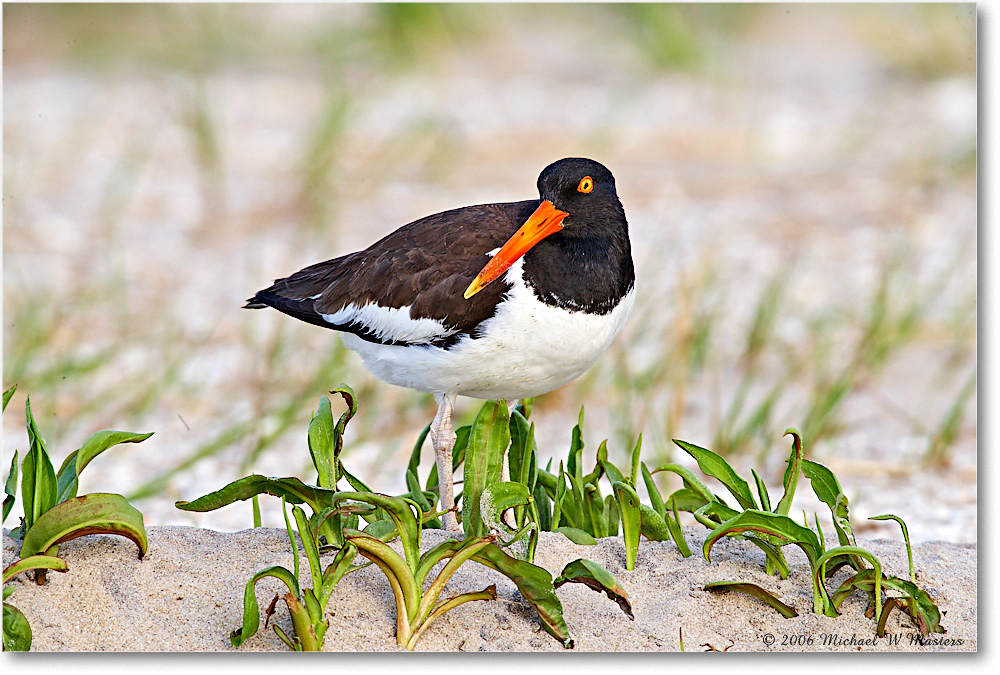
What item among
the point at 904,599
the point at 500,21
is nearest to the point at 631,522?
the point at 904,599

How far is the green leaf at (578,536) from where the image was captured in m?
3.46

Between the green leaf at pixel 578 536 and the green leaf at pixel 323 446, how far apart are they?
76cm

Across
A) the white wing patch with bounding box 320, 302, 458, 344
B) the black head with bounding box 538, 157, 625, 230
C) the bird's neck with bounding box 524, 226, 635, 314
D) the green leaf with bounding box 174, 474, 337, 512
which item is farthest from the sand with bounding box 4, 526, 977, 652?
the black head with bounding box 538, 157, 625, 230

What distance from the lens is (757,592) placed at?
10.5 feet

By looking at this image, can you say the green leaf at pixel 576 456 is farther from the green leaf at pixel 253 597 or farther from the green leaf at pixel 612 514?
the green leaf at pixel 253 597

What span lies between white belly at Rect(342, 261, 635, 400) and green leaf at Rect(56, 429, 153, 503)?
35.2 inches

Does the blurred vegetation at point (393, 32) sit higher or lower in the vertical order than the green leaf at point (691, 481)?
higher

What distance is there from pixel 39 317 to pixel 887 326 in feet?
16.7

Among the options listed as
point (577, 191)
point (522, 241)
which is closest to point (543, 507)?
point (522, 241)

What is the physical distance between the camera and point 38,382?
5.72m

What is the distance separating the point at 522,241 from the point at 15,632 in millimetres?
1843

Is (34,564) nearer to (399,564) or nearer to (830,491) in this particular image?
(399,564)

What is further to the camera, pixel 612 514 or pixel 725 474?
pixel 612 514

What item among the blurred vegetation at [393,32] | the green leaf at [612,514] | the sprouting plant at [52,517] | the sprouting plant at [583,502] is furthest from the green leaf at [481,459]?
the blurred vegetation at [393,32]
